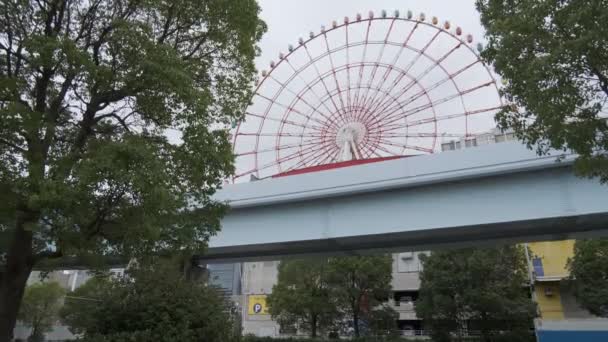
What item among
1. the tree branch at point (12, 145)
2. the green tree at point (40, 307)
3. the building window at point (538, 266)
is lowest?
the green tree at point (40, 307)

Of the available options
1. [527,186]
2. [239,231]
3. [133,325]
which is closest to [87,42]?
[133,325]

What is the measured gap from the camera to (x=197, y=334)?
989 cm

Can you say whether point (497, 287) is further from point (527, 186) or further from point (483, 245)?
point (527, 186)

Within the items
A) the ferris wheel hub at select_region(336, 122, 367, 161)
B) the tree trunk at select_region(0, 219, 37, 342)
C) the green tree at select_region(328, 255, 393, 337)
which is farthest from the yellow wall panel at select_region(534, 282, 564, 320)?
the tree trunk at select_region(0, 219, 37, 342)

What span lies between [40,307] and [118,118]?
4091 centimetres

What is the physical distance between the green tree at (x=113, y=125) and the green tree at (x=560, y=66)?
511 centimetres

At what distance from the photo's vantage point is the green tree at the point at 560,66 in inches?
266

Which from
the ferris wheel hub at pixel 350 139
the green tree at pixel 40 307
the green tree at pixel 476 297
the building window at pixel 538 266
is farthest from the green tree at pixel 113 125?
the green tree at pixel 40 307

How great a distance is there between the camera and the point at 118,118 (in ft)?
29.7

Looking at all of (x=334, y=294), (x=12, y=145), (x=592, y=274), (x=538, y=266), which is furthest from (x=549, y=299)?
(x=12, y=145)

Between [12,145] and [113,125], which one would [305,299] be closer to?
[113,125]

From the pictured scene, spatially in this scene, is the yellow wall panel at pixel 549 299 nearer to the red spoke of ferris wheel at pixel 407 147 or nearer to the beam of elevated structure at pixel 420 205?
the red spoke of ferris wheel at pixel 407 147

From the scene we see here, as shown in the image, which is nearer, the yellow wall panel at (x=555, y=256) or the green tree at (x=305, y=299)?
the green tree at (x=305, y=299)

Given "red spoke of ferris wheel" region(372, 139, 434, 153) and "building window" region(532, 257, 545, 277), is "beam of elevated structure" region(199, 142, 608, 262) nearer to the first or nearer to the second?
"red spoke of ferris wheel" region(372, 139, 434, 153)
